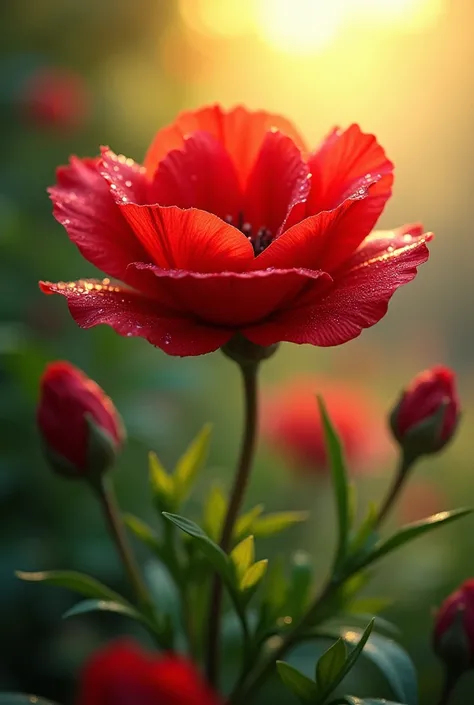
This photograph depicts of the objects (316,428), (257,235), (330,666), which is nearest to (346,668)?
(330,666)

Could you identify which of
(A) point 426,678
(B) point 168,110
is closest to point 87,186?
(A) point 426,678

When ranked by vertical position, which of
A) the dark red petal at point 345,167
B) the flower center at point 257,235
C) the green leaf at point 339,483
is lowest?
the green leaf at point 339,483

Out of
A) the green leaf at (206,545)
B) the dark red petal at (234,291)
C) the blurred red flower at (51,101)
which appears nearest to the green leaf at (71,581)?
the green leaf at (206,545)

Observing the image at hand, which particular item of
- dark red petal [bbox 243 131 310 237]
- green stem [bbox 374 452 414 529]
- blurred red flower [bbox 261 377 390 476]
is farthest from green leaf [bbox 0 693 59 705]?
blurred red flower [bbox 261 377 390 476]

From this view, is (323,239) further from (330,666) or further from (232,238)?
(330,666)

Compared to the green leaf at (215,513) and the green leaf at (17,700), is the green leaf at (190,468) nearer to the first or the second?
the green leaf at (215,513)

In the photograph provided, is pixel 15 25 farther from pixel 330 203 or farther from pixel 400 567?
pixel 330 203

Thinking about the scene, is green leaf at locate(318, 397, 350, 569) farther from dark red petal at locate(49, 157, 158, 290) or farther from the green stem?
dark red petal at locate(49, 157, 158, 290)
